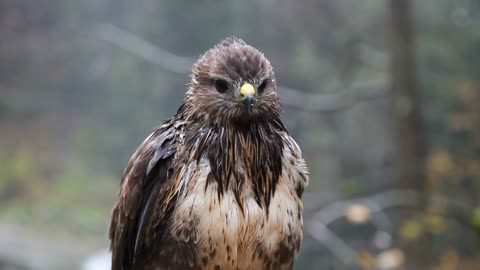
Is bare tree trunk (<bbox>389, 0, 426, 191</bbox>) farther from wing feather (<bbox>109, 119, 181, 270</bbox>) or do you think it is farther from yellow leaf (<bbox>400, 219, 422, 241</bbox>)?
wing feather (<bbox>109, 119, 181, 270</bbox>)

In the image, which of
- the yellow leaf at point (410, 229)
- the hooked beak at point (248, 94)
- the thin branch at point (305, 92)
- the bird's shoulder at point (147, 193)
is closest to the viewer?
the hooked beak at point (248, 94)

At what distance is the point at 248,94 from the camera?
1.30m

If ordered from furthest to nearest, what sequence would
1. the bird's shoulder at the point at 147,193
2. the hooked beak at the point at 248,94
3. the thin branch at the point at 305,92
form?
the thin branch at the point at 305,92 < the bird's shoulder at the point at 147,193 < the hooked beak at the point at 248,94

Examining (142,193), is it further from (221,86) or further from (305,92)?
(305,92)

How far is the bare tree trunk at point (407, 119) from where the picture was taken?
3.30 metres

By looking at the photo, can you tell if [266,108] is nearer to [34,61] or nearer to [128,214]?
[128,214]

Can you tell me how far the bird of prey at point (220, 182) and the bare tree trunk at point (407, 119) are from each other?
1.97 metres

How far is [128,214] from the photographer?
1462 millimetres

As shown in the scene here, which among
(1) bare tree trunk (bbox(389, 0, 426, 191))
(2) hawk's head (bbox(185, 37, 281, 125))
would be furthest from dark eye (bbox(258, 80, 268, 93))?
(1) bare tree trunk (bbox(389, 0, 426, 191))

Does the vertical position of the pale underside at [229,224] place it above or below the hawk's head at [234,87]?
below

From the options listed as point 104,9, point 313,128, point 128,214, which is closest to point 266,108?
point 128,214

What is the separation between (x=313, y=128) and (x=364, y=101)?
0.34 metres

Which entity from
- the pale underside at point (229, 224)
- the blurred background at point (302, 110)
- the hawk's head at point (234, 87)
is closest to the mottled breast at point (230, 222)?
the pale underside at point (229, 224)

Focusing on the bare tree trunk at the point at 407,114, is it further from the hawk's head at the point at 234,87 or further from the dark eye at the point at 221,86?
the dark eye at the point at 221,86
